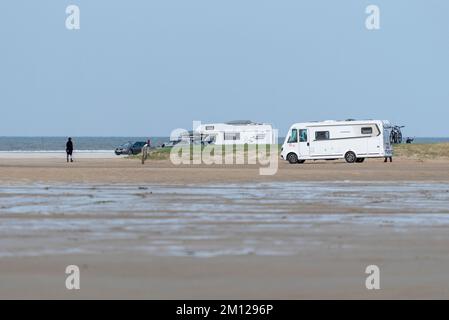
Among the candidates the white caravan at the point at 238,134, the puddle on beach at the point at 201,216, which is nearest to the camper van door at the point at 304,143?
the puddle on beach at the point at 201,216

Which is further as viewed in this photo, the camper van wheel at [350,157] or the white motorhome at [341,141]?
the camper van wheel at [350,157]

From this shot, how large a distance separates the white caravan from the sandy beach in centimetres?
5144

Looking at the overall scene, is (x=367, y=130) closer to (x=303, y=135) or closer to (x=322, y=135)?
(x=322, y=135)

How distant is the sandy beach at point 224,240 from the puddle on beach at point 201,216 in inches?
1.1

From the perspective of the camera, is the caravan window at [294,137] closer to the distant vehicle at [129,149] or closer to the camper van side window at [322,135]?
the camper van side window at [322,135]

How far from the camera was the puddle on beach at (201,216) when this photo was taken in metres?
17.8

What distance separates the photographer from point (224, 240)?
60.6ft

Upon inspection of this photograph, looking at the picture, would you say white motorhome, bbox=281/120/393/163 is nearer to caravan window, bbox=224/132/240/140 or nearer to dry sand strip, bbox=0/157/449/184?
dry sand strip, bbox=0/157/449/184

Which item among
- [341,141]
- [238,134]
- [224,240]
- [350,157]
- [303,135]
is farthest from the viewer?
[238,134]

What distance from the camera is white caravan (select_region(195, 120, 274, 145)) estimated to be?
283 feet

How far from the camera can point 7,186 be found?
34.8 metres

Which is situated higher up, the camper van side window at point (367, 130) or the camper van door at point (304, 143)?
the camper van side window at point (367, 130)

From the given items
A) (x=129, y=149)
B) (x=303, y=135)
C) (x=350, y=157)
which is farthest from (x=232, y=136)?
(x=350, y=157)

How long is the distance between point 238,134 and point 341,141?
31.8 m
